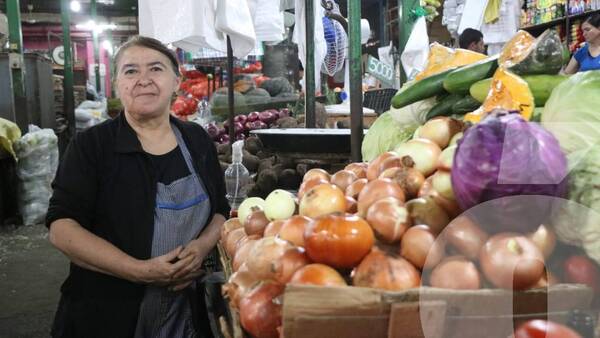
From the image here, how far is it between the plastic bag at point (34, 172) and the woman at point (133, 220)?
487cm

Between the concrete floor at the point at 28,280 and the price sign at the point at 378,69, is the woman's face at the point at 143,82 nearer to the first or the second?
the concrete floor at the point at 28,280

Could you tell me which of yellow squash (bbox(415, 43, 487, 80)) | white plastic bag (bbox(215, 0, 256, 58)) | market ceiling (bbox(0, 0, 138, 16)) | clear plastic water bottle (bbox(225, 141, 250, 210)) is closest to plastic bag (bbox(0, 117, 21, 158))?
clear plastic water bottle (bbox(225, 141, 250, 210))

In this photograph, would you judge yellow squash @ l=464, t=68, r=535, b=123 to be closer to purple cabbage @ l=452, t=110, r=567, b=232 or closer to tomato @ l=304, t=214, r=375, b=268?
purple cabbage @ l=452, t=110, r=567, b=232

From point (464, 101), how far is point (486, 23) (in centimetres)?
444

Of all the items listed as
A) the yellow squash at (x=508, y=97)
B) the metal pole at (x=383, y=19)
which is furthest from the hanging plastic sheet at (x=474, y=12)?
the metal pole at (x=383, y=19)

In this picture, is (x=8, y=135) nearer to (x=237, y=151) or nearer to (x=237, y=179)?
(x=237, y=179)

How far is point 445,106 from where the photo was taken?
186 centimetres

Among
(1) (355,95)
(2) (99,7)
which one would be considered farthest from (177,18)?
(2) (99,7)

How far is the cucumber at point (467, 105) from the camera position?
1.75m

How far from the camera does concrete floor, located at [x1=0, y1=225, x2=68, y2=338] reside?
12.5 feet

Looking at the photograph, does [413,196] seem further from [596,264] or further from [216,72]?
[216,72]

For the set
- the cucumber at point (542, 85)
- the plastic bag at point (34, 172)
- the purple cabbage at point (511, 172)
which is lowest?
the plastic bag at point (34, 172)

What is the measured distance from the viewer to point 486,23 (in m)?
5.75

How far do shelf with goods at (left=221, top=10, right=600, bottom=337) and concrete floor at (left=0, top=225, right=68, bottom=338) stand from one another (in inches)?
122
